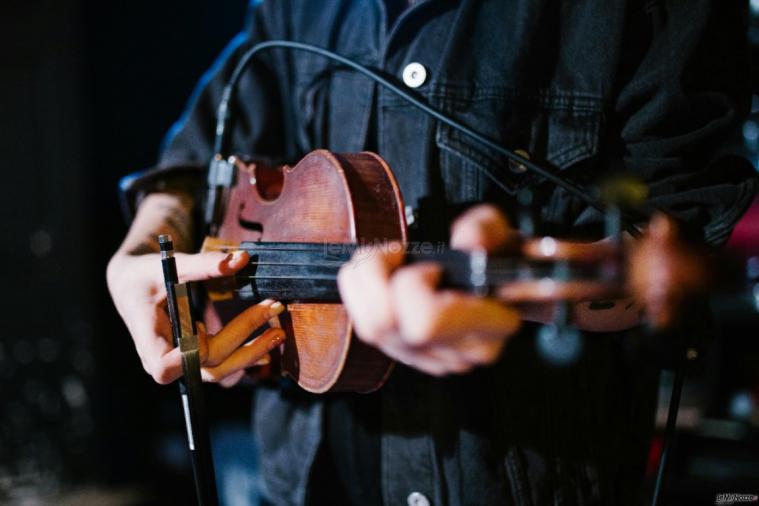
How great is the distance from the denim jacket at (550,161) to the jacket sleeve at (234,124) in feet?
1.00

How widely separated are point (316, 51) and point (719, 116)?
22.9 inches

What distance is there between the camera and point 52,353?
2.89m

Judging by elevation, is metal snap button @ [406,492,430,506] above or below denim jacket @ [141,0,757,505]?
below

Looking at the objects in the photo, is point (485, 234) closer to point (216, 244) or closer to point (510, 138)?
point (510, 138)

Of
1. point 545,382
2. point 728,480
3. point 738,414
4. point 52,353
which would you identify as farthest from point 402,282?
point 52,353

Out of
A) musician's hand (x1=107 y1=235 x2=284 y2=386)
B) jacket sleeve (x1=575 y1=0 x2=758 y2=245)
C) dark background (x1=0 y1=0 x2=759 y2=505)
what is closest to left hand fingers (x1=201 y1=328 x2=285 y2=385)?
musician's hand (x1=107 y1=235 x2=284 y2=386)

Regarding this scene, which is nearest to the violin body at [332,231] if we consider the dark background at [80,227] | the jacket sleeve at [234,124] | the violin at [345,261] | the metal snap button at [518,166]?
the violin at [345,261]

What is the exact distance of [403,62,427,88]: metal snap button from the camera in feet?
2.86

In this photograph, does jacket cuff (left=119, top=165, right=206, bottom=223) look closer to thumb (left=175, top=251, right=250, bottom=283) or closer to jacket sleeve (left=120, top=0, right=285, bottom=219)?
jacket sleeve (left=120, top=0, right=285, bottom=219)

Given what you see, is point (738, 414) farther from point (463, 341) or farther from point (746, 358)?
point (463, 341)

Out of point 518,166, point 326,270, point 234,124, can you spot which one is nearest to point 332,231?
point 326,270

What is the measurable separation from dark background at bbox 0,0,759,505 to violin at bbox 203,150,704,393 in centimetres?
213

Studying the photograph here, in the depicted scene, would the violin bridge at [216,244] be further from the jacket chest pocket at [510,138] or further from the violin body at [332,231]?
the jacket chest pocket at [510,138]

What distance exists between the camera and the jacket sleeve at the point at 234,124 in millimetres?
1146
